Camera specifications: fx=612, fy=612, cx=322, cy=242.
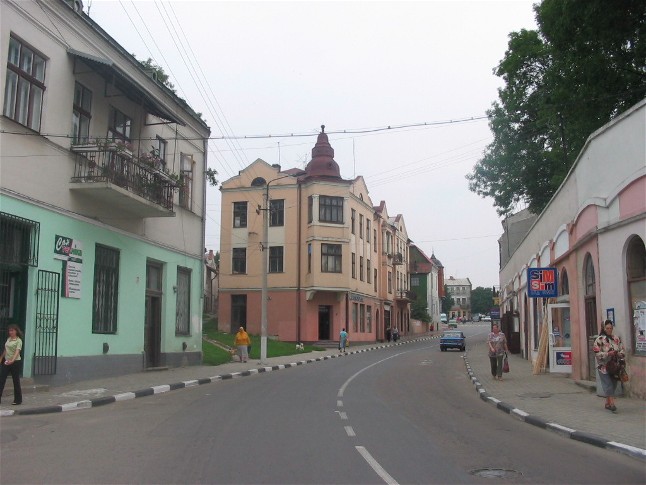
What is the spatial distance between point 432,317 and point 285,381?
238 feet

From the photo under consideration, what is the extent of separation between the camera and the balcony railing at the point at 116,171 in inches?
650

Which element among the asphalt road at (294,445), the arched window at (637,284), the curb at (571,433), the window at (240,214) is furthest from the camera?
the window at (240,214)

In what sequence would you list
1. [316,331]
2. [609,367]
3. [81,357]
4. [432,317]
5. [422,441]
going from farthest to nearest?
1. [432,317]
2. [316,331]
3. [81,357]
4. [609,367]
5. [422,441]

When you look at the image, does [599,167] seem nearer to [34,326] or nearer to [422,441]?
[422,441]

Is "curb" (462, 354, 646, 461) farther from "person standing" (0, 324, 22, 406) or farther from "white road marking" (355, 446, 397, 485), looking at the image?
"person standing" (0, 324, 22, 406)

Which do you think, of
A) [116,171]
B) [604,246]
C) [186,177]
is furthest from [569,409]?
[186,177]

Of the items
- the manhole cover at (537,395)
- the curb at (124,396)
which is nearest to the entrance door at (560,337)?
the manhole cover at (537,395)

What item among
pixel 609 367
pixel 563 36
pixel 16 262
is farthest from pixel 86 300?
pixel 563 36

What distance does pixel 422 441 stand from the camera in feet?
29.9

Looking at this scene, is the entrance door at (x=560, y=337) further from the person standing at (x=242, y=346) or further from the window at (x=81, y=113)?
the window at (x=81, y=113)

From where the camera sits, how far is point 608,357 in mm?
11867

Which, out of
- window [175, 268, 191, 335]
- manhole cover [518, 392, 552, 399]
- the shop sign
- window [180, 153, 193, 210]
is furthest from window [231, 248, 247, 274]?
manhole cover [518, 392, 552, 399]

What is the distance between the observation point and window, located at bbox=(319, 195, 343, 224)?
46656 millimetres

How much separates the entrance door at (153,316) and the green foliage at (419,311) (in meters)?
57.0
